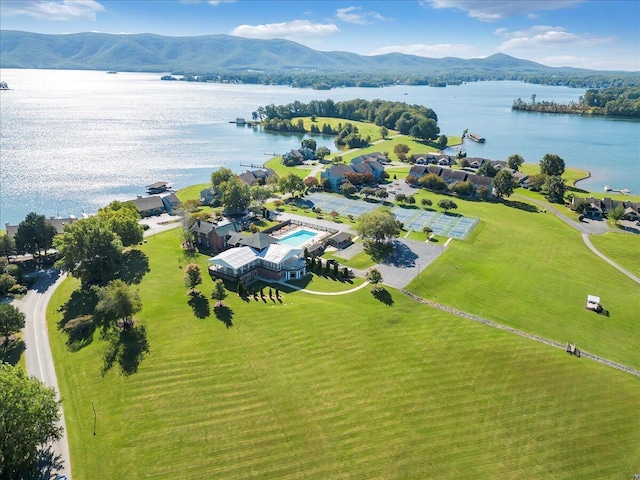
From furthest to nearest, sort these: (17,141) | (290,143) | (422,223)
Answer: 1. (290,143)
2. (17,141)
3. (422,223)

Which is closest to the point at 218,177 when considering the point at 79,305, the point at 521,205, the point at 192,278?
the point at 192,278

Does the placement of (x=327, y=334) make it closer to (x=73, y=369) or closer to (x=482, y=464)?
(x=482, y=464)

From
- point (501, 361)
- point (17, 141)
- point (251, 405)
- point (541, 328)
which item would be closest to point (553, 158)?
point (541, 328)

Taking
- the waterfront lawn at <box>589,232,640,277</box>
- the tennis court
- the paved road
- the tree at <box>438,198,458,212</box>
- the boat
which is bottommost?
the paved road

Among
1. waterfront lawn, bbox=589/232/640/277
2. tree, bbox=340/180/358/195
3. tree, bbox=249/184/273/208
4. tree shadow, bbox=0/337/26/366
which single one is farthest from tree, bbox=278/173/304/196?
waterfront lawn, bbox=589/232/640/277

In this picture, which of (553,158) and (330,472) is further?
(553,158)

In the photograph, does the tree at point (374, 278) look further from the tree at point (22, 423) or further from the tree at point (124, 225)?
the tree at point (124, 225)

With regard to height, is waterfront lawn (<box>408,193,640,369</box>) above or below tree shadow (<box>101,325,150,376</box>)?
above

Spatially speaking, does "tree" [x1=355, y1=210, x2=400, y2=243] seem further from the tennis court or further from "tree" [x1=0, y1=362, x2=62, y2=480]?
"tree" [x1=0, y1=362, x2=62, y2=480]
